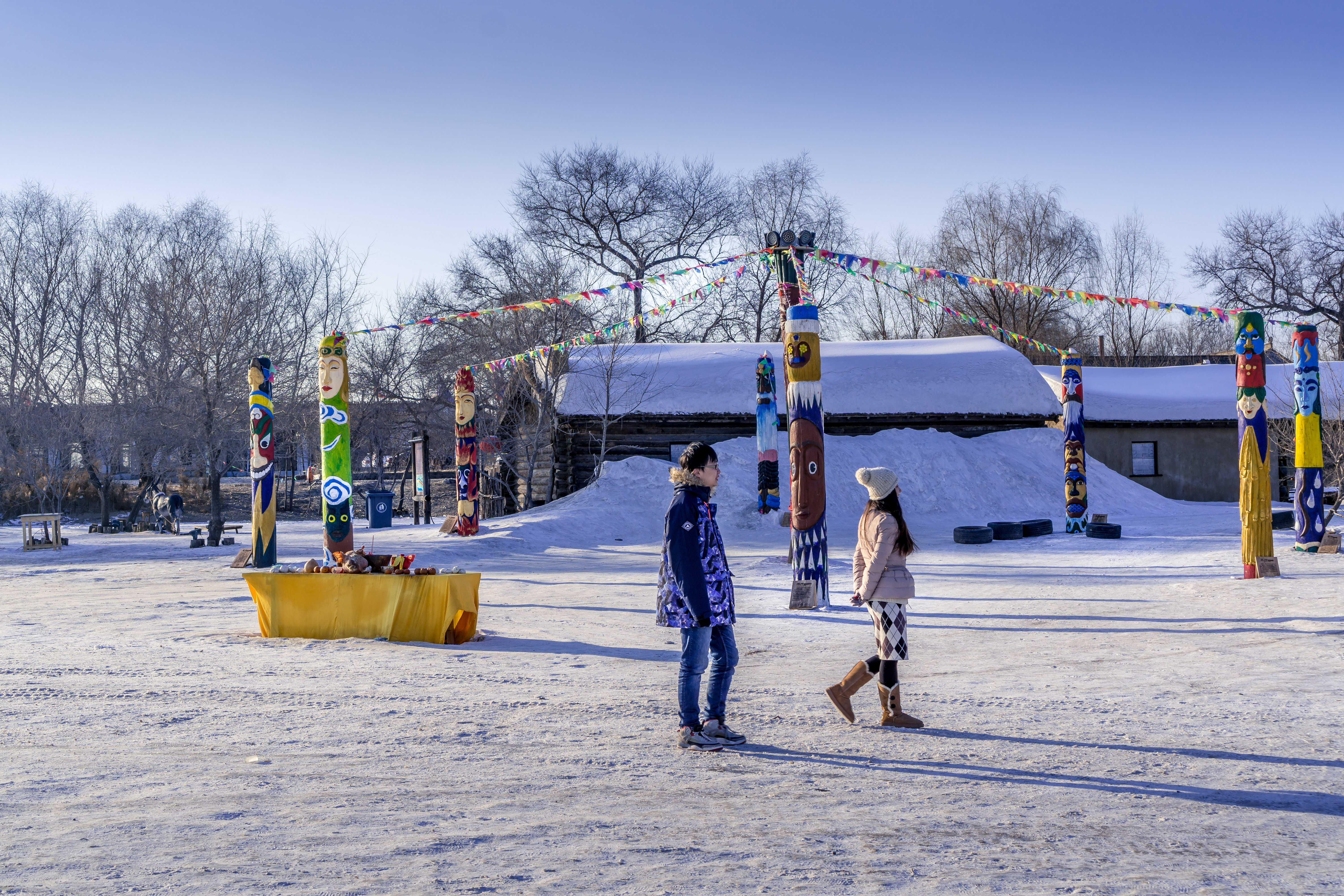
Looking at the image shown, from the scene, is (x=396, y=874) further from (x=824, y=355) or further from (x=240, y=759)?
(x=824, y=355)

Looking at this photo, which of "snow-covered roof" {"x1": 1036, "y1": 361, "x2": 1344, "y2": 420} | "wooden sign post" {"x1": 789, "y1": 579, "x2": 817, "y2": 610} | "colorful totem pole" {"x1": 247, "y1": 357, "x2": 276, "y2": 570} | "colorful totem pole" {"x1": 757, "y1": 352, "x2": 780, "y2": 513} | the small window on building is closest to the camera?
"wooden sign post" {"x1": 789, "y1": 579, "x2": 817, "y2": 610}

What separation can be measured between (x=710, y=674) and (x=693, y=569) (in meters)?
0.62

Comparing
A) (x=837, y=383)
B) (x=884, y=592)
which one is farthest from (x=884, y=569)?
(x=837, y=383)

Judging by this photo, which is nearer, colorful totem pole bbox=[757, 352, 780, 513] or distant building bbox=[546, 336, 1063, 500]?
colorful totem pole bbox=[757, 352, 780, 513]

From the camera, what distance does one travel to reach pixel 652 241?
1786 inches

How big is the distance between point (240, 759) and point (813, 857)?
121 inches

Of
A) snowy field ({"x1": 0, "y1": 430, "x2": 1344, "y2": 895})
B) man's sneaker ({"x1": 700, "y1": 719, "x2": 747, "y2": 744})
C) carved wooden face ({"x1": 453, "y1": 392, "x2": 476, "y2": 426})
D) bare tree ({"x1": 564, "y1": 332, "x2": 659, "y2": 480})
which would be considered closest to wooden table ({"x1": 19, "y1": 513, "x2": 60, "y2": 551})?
carved wooden face ({"x1": 453, "y1": 392, "x2": 476, "y2": 426})

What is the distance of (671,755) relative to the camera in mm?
5328

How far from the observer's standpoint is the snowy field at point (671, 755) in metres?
3.75

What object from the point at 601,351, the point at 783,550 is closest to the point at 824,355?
the point at 601,351

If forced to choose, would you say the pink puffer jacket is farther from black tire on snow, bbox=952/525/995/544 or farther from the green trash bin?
the green trash bin

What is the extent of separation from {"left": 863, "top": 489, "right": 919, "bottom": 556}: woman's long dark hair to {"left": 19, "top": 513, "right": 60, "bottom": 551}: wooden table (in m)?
19.5

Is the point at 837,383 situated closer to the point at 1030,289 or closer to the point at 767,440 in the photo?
the point at 767,440

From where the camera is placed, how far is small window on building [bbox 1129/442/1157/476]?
92.7 ft
